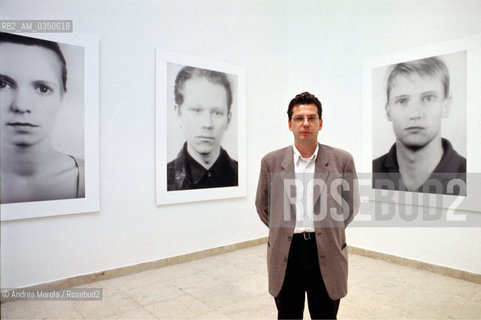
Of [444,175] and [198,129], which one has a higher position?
[198,129]

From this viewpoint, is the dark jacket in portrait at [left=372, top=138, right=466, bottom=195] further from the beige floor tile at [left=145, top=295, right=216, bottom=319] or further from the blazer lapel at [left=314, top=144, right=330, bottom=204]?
the beige floor tile at [left=145, top=295, right=216, bottom=319]

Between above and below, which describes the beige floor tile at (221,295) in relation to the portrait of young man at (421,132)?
below

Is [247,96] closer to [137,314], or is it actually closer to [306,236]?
[137,314]

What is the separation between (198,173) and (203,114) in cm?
106

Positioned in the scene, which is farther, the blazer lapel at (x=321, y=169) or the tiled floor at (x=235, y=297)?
the tiled floor at (x=235, y=297)

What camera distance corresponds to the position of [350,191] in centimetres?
252

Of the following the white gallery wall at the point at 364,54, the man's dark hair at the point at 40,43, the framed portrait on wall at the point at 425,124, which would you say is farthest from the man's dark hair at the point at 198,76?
the framed portrait on wall at the point at 425,124

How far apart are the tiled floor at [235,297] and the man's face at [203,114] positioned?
2155 millimetres

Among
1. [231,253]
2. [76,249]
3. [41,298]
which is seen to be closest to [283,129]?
[231,253]

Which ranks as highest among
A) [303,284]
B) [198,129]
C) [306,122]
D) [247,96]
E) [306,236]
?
[247,96]

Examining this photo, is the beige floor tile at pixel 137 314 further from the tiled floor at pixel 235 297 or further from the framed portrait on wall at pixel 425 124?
the framed portrait on wall at pixel 425 124

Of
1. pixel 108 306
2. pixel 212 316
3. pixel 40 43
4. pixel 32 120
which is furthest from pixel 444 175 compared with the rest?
pixel 40 43

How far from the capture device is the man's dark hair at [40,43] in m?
4.10

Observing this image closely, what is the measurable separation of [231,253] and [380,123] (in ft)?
11.8
